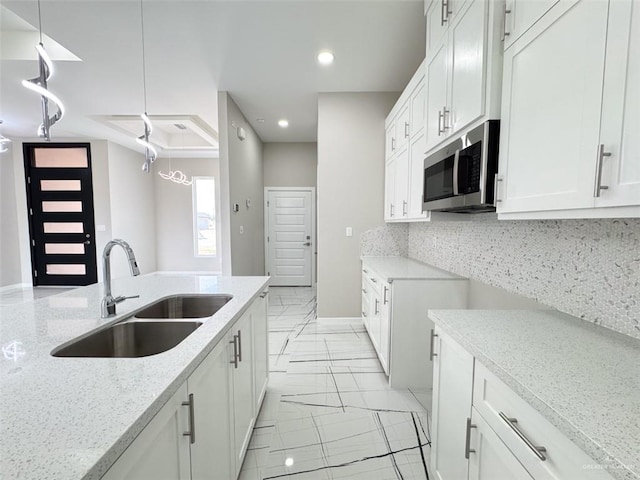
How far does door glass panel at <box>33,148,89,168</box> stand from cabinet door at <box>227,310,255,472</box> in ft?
20.2

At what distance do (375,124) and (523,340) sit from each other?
3.07 m

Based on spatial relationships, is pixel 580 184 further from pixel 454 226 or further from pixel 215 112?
pixel 215 112

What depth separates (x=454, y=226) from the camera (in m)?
2.40

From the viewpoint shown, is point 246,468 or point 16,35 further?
point 16,35

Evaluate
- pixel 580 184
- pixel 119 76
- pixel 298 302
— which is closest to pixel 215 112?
pixel 119 76

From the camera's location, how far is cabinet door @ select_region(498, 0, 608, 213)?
0.84 metres

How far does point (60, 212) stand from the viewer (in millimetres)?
5723

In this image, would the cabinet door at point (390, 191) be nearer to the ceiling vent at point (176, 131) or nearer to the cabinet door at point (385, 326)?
the cabinet door at point (385, 326)

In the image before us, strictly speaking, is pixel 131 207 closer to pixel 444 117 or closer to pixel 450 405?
pixel 444 117

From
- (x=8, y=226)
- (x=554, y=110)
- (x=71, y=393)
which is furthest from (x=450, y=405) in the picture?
(x=8, y=226)

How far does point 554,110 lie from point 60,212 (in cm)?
766

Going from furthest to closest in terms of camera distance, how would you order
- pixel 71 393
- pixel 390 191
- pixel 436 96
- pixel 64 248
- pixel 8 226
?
pixel 64 248
pixel 8 226
pixel 390 191
pixel 436 96
pixel 71 393

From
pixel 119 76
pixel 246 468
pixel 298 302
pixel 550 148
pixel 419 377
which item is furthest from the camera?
pixel 298 302

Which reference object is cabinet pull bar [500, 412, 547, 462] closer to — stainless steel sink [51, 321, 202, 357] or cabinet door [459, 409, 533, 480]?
cabinet door [459, 409, 533, 480]
